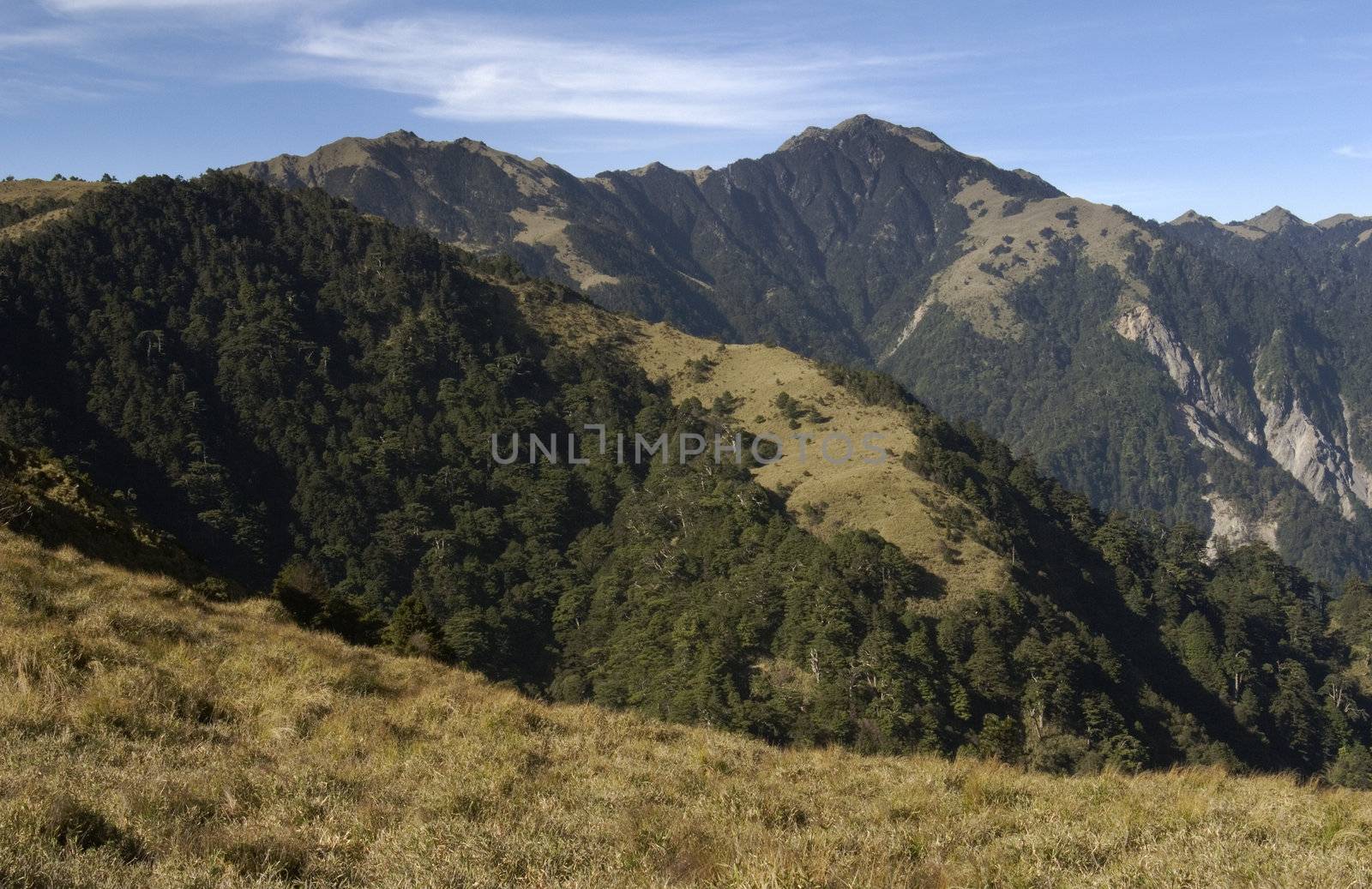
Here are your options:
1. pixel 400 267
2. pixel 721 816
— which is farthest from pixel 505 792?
pixel 400 267

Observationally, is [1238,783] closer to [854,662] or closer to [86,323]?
[854,662]

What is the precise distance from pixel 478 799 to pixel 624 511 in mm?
123330

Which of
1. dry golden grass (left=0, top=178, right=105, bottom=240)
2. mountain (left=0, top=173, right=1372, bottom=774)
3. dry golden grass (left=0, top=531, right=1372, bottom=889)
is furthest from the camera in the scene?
dry golden grass (left=0, top=178, right=105, bottom=240)

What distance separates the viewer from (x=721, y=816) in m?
8.69

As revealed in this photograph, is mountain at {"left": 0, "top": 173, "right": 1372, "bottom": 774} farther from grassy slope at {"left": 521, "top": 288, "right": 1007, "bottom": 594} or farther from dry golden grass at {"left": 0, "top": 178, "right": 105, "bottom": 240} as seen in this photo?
dry golden grass at {"left": 0, "top": 178, "right": 105, "bottom": 240}

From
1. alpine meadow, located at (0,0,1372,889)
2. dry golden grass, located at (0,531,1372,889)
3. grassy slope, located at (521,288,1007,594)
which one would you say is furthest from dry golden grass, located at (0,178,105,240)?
dry golden grass, located at (0,531,1372,889)

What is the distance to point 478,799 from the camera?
341 inches

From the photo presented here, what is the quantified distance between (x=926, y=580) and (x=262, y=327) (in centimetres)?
13140

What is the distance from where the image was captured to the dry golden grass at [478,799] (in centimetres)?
671

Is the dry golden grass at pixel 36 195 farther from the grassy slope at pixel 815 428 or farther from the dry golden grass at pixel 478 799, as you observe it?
the dry golden grass at pixel 478 799

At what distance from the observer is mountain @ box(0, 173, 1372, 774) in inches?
3413

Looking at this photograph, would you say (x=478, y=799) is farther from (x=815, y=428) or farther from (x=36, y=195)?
(x=36, y=195)

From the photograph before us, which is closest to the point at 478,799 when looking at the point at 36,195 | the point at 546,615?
the point at 546,615

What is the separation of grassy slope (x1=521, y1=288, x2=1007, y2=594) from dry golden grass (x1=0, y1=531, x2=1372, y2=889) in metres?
91.4
